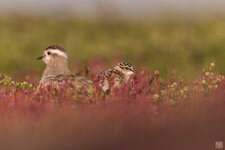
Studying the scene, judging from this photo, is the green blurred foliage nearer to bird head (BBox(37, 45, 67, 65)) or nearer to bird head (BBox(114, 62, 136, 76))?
bird head (BBox(37, 45, 67, 65))

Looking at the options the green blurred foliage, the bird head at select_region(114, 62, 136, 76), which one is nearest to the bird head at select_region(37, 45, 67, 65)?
the bird head at select_region(114, 62, 136, 76)

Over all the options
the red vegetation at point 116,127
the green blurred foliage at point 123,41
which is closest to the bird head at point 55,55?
the red vegetation at point 116,127

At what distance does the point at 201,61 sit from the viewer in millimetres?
16609

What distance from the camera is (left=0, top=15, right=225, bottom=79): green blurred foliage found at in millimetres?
16906

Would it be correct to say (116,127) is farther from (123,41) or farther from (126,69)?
(123,41)

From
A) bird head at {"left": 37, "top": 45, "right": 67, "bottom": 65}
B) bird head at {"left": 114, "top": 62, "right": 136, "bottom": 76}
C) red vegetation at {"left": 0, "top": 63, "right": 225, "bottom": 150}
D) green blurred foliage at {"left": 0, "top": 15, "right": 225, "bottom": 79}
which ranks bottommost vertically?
red vegetation at {"left": 0, "top": 63, "right": 225, "bottom": 150}

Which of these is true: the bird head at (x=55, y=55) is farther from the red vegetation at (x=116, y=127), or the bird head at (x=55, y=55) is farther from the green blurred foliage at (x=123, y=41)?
the green blurred foliage at (x=123, y=41)

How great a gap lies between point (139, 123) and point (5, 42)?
16.3m

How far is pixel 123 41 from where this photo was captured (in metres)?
19.1

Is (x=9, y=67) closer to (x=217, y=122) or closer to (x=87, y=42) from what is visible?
(x=87, y=42)

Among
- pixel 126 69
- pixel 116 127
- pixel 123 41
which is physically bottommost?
pixel 116 127

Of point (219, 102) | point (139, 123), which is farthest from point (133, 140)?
point (219, 102)

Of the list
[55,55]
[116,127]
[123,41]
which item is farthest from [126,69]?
[123,41]

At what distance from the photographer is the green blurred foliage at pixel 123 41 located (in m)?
16.9
